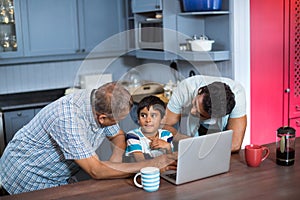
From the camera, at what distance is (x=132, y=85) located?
443 centimetres

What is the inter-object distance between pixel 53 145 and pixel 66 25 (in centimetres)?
234

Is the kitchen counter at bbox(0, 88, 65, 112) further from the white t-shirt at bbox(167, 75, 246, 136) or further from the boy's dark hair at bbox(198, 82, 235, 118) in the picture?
the boy's dark hair at bbox(198, 82, 235, 118)

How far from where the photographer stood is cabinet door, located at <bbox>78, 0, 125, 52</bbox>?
425cm

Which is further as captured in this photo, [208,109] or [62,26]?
[62,26]

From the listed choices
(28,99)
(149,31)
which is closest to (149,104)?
(149,31)

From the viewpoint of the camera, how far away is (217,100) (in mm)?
2158

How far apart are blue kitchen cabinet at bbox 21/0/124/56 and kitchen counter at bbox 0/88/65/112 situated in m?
0.42

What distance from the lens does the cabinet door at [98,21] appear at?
4.25 meters

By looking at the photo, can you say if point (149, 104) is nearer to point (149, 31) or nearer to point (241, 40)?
point (241, 40)

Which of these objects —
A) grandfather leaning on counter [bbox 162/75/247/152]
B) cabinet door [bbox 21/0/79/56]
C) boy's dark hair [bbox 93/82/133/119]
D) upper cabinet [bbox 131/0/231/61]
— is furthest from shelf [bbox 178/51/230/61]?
boy's dark hair [bbox 93/82/133/119]

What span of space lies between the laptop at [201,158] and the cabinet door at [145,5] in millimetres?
2038

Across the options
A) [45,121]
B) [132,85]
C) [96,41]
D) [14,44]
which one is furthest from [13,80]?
[45,121]

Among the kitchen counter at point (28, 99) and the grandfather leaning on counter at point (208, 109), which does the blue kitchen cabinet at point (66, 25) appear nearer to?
the kitchen counter at point (28, 99)

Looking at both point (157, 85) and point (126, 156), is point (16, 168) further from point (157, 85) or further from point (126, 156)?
point (157, 85)
